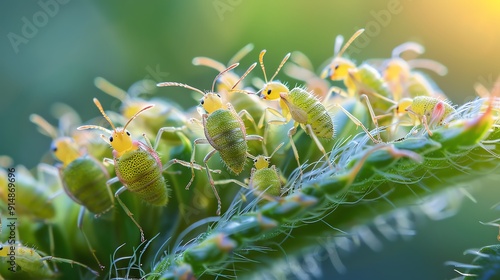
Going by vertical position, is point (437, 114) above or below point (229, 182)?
above

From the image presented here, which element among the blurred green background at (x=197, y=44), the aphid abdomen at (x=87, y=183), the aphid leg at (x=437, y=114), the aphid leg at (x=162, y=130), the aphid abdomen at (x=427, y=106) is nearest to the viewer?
the aphid leg at (x=437, y=114)

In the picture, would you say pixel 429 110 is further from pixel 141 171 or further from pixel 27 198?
pixel 27 198

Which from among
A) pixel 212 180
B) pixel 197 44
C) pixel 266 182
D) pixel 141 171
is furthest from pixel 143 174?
pixel 197 44

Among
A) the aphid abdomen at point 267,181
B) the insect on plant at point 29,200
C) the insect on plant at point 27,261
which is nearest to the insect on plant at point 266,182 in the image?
the aphid abdomen at point 267,181

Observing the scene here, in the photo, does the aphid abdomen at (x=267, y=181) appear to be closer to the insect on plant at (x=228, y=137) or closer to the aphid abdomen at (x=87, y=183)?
the insect on plant at (x=228, y=137)

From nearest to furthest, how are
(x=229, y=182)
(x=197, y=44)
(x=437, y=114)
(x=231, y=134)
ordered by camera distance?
(x=437, y=114)
(x=231, y=134)
(x=229, y=182)
(x=197, y=44)

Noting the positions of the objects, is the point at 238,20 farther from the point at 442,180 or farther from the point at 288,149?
the point at 442,180
